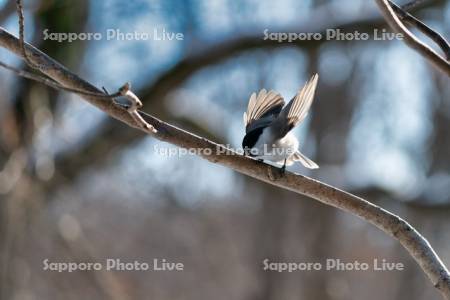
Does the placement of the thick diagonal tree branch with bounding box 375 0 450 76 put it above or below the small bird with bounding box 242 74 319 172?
below

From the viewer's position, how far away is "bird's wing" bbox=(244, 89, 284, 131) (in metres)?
1.90

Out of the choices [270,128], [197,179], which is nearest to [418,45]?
[270,128]

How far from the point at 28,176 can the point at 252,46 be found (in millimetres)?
1620

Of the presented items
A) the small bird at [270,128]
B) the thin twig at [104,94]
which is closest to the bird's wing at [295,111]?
the small bird at [270,128]

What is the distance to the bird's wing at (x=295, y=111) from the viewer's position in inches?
63.6

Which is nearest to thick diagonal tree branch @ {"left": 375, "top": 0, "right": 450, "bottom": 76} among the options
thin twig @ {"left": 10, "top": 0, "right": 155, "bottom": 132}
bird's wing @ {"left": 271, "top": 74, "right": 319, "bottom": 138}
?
bird's wing @ {"left": 271, "top": 74, "right": 319, "bottom": 138}

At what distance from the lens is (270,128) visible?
1935 millimetres

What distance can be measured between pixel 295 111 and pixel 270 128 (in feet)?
0.60

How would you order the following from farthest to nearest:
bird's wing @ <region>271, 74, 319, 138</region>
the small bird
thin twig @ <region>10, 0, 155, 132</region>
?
the small bird < bird's wing @ <region>271, 74, 319, 138</region> < thin twig @ <region>10, 0, 155, 132</region>

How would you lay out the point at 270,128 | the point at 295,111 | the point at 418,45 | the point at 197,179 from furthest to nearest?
the point at 197,179
the point at 270,128
the point at 295,111
the point at 418,45

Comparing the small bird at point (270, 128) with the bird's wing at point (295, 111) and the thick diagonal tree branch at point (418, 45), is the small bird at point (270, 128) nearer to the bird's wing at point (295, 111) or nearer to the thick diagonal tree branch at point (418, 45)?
the bird's wing at point (295, 111)

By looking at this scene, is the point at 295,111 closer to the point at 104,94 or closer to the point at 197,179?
the point at 104,94

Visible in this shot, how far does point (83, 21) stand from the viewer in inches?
190

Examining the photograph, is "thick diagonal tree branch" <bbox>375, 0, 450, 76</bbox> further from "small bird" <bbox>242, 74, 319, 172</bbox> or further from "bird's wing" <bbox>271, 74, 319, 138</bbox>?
"small bird" <bbox>242, 74, 319, 172</bbox>
